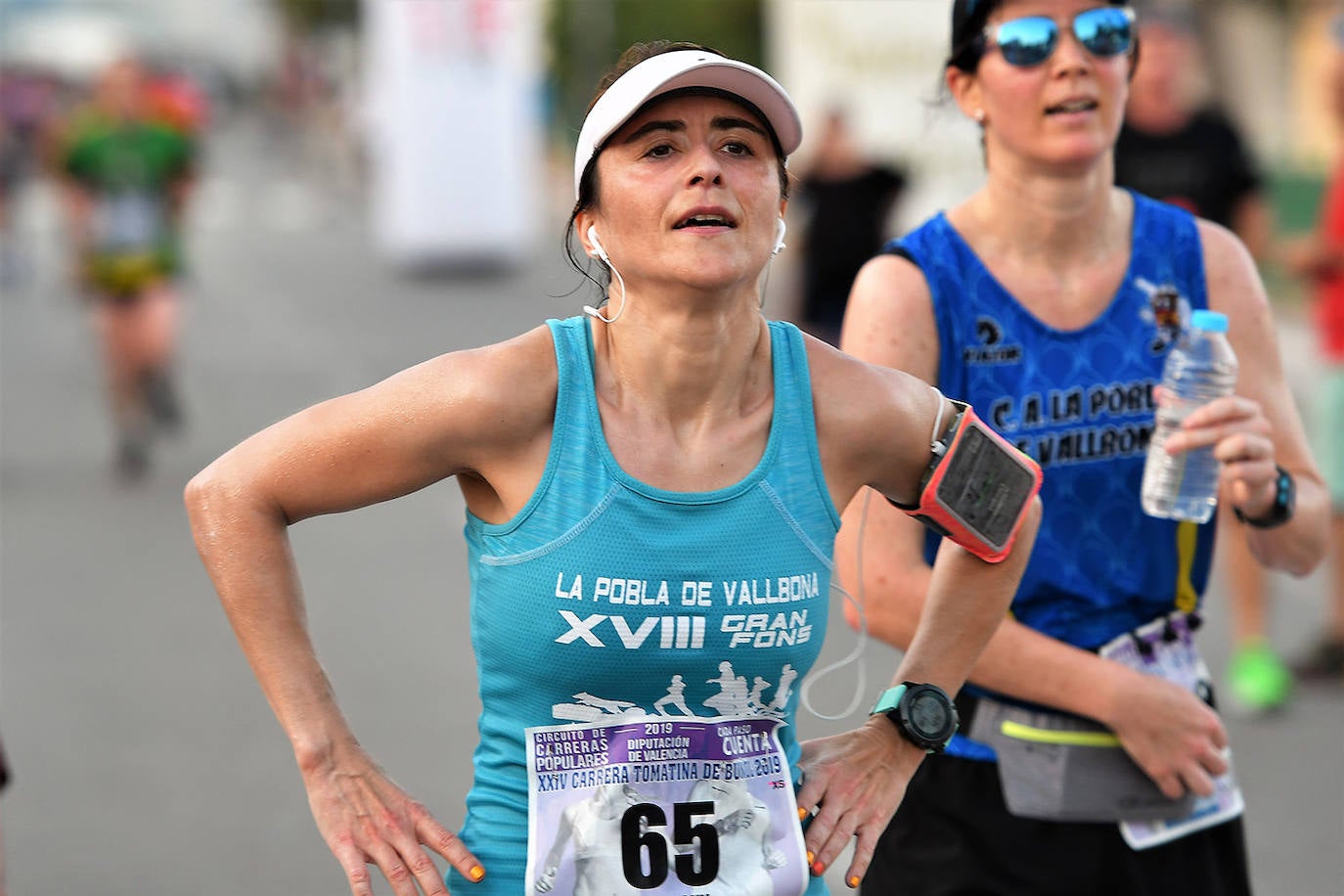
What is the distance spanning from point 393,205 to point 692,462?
22.8 m

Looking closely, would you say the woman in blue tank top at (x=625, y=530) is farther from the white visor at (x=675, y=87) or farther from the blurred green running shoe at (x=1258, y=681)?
the blurred green running shoe at (x=1258, y=681)

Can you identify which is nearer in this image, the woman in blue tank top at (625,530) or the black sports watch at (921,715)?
the woman in blue tank top at (625,530)

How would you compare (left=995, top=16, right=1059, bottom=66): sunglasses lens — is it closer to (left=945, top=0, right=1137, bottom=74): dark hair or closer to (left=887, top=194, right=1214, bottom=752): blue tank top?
(left=945, top=0, right=1137, bottom=74): dark hair

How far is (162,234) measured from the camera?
12.2m

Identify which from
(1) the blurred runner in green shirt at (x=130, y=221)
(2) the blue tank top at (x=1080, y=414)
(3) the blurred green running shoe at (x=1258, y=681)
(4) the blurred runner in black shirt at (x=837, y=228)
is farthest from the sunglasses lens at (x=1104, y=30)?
(1) the blurred runner in green shirt at (x=130, y=221)

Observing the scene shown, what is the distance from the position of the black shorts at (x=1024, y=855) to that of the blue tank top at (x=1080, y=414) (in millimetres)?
Answer: 304

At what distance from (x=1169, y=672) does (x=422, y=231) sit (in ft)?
71.4

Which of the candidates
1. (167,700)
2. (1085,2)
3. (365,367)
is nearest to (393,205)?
(365,367)

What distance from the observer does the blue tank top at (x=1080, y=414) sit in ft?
10.7

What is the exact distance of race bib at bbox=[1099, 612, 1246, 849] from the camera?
10.7 feet

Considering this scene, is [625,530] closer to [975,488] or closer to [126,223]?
[975,488]

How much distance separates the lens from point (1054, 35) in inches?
132

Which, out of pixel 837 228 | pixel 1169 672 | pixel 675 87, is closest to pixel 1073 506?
pixel 1169 672

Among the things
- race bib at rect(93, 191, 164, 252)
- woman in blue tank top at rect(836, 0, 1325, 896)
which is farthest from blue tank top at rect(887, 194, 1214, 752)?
race bib at rect(93, 191, 164, 252)
